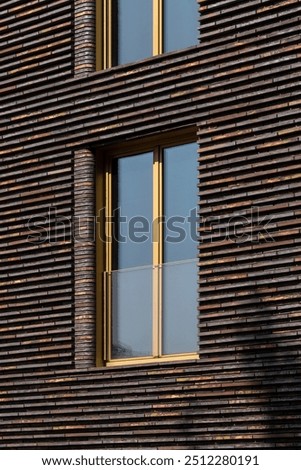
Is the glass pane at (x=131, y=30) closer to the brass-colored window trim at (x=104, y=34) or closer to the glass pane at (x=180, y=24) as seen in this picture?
the brass-colored window trim at (x=104, y=34)

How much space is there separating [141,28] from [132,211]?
203 cm

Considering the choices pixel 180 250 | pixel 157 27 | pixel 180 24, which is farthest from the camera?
pixel 157 27

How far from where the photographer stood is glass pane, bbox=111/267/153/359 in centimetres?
1484

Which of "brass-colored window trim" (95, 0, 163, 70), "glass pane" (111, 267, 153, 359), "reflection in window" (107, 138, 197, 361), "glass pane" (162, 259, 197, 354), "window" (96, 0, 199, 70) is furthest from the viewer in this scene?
"brass-colored window trim" (95, 0, 163, 70)

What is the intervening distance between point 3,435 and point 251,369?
3.45 meters

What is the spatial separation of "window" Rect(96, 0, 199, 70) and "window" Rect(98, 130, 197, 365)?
1047 millimetres

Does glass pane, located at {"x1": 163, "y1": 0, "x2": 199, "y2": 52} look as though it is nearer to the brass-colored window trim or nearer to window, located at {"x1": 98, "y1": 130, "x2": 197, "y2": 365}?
the brass-colored window trim

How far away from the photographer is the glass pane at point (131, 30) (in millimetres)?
15461

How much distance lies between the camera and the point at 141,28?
15531 millimetres

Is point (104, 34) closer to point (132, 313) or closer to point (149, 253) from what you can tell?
point (149, 253)

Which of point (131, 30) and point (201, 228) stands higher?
point (131, 30)

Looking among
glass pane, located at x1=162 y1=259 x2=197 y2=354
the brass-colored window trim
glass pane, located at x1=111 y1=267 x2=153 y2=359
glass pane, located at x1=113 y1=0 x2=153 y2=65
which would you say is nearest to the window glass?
glass pane, located at x1=162 y1=259 x2=197 y2=354

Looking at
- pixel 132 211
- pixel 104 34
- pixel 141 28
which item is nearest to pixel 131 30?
pixel 141 28
